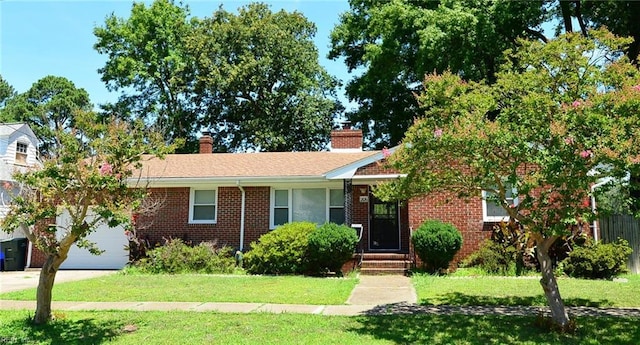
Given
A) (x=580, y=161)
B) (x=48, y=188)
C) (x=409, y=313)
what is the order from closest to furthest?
(x=580, y=161) → (x=48, y=188) → (x=409, y=313)

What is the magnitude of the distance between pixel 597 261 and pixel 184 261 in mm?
11854

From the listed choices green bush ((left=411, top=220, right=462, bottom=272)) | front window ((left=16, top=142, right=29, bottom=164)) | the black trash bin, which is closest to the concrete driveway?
the black trash bin

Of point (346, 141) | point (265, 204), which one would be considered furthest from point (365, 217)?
point (346, 141)

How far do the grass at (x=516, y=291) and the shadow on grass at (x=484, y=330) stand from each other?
1497 mm

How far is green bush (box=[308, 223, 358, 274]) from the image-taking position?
1335cm

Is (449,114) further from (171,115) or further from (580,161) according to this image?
(171,115)

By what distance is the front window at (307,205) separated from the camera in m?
16.3

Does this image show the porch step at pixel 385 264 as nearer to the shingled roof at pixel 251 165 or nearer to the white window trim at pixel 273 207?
the shingled roof at pixel 251 165

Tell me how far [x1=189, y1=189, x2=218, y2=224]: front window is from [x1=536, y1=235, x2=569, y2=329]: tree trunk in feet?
38.5

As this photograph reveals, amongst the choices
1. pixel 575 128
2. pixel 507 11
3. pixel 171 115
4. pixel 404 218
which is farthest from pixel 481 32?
pixel 171 115

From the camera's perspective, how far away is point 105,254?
55.4 ft

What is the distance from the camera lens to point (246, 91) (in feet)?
99.9

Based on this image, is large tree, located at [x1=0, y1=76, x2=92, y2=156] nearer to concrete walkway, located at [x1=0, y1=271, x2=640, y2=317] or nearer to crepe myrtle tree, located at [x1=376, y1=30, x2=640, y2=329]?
concrete walkway, located at [x1=0, y1=271, x2=640, y2=317]

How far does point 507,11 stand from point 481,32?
1.34 metres
